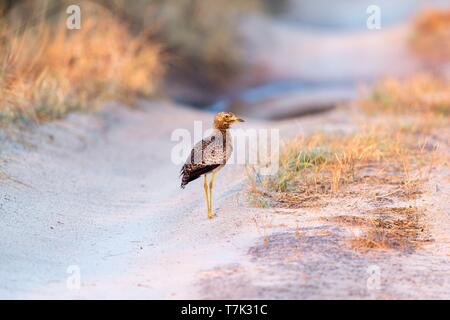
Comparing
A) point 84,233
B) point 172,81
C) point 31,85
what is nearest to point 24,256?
point 84,233

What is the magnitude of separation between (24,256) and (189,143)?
4569 mm

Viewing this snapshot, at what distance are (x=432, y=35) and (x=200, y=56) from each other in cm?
591

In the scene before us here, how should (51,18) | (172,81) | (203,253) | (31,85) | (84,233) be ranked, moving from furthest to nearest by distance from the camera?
(172,81) → (51,18) → (31,85) → (84,233) → (203,253)

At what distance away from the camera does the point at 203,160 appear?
5555 millimetres

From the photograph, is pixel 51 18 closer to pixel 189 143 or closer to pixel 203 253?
pixel 189 143

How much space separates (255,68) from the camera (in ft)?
60.7

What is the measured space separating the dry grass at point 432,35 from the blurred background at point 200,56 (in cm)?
3

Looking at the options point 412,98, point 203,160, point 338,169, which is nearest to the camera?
point 203,160

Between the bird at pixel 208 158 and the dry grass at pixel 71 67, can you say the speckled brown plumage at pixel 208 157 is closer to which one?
the bird at pixel 208 158

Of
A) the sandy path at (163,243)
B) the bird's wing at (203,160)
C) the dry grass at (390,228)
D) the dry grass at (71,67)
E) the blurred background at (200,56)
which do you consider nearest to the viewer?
the sandy path at (163,243)

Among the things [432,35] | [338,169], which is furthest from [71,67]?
[432,35]

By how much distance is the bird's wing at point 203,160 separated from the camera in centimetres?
556

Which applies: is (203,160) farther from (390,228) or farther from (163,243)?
(390,228)

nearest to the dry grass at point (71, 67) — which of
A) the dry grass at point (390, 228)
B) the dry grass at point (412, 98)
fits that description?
the dry grass at point (412, 98)
